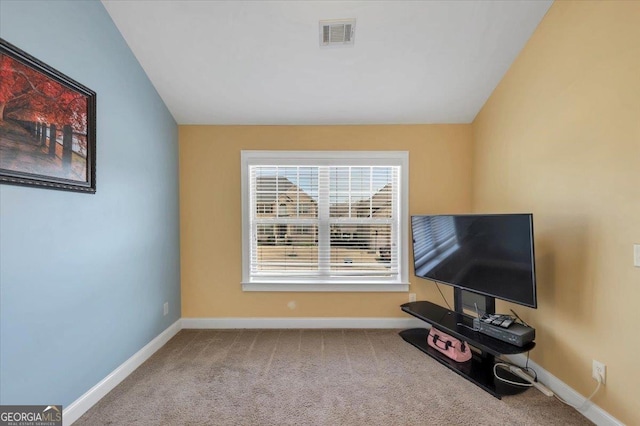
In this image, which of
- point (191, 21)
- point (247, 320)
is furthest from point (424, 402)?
point (191, 21)

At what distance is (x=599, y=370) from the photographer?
162cm

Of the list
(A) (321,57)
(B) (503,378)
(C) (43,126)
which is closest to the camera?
(C) (43,126)

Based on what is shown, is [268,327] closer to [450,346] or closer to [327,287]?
[327,287]

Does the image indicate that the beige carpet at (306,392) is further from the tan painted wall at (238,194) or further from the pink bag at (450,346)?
the tan painted wall at (238,194)

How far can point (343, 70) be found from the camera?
7.78 ft

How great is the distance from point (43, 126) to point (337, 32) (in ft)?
6.65

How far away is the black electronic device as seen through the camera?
72.4 inches

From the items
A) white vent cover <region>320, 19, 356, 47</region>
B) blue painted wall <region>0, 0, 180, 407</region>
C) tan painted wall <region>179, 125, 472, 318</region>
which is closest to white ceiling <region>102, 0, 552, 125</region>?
white vent cover <region>320, 19, 356, 47</region>

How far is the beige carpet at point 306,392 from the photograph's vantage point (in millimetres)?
1685

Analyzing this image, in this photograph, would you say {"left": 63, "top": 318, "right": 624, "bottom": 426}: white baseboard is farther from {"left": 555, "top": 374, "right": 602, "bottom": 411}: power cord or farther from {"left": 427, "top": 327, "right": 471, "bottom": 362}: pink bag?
{"left": 427, "top": 327, "right": 471, "bottom": 362}: pink bag

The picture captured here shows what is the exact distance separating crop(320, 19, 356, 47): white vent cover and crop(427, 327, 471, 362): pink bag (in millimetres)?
2676

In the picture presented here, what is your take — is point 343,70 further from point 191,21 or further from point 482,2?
point 191,21

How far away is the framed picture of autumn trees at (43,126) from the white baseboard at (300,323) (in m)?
1.84

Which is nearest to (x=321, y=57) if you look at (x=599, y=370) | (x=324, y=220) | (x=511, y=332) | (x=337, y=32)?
(x=337, y=32)
